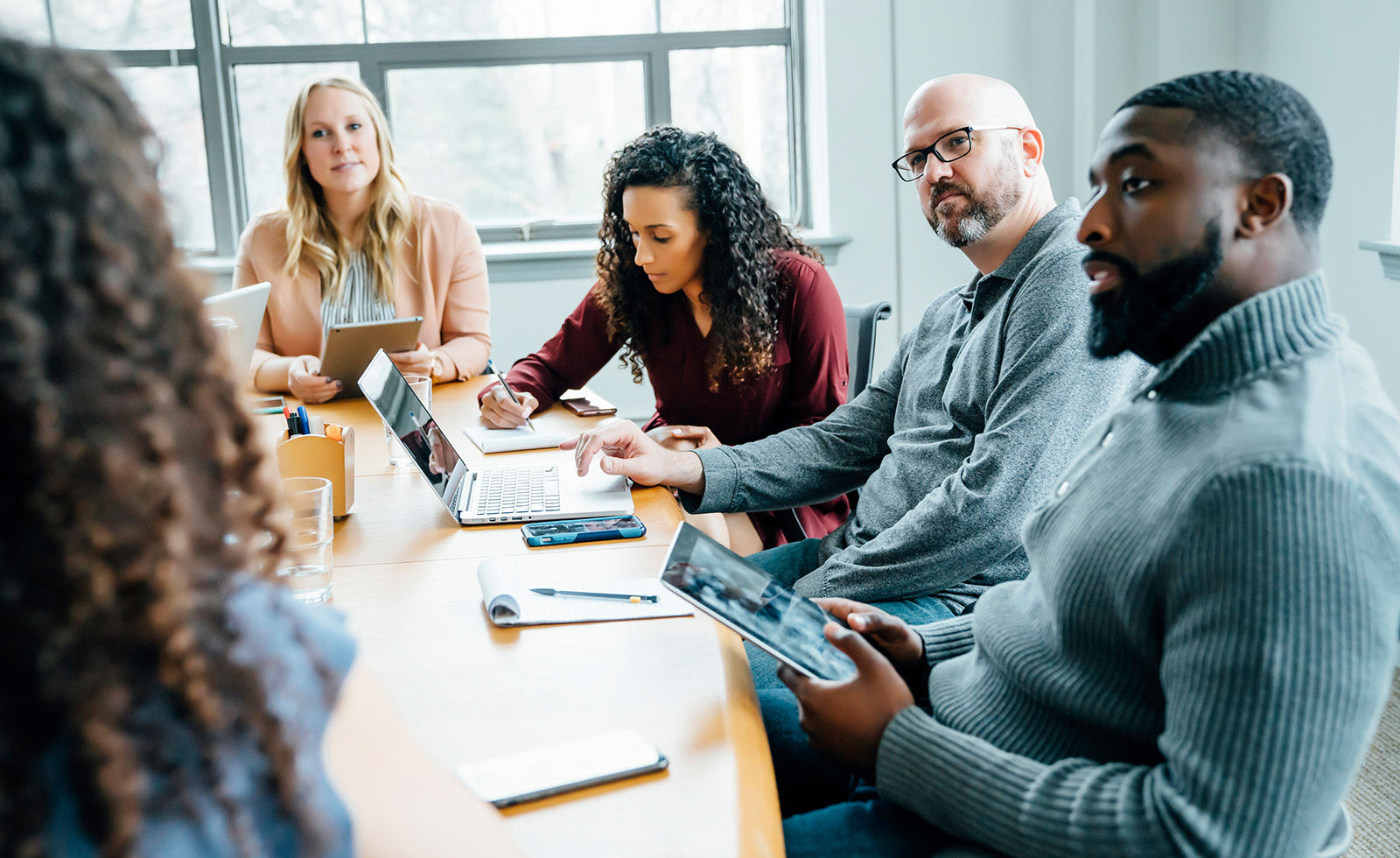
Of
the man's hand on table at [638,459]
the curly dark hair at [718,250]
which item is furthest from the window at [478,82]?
the man's hand on table at [638,459]

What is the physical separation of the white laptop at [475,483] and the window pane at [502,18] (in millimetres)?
2464

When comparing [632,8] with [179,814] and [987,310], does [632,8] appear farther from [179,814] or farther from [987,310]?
[179,814]

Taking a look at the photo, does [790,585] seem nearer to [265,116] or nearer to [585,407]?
[585,407]

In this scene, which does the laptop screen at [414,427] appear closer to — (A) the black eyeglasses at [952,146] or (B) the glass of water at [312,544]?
(B) the glass of water at [312,544]

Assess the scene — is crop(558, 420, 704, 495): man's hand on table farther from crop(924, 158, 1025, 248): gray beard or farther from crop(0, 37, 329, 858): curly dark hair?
crop(0, 37, 329, 858): curly dark hair

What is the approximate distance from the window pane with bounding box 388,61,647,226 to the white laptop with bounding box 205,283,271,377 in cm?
179

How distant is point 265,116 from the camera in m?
3.75

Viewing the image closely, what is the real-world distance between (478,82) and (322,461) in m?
2.61

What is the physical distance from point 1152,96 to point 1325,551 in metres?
0.42

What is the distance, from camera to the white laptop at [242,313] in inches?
73.9

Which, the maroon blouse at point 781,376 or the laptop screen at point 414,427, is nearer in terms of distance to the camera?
the laptop screen at point 414,427

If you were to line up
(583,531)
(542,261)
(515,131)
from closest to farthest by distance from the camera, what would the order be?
(583,531), (542,261), (515,131)

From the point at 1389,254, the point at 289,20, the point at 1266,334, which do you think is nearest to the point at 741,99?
the point at 289,20

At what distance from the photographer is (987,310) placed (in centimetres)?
156
